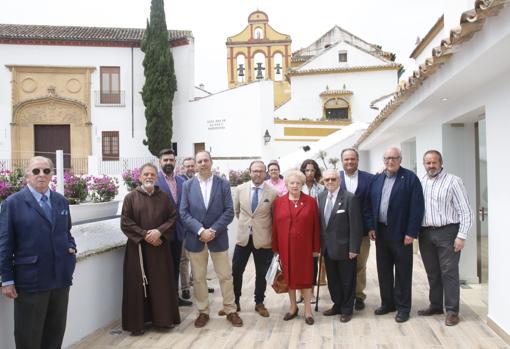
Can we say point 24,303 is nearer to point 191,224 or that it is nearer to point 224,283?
point 191,224

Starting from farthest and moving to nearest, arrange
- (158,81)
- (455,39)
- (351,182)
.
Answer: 1. (158,81)
2. (351,182)
3. (455,39)

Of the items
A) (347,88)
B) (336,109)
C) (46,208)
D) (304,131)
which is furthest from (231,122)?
(46,208)

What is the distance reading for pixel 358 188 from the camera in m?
5.63

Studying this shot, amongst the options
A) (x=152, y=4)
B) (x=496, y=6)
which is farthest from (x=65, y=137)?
(x=496, y=6)

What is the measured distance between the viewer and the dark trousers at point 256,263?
5512 mm

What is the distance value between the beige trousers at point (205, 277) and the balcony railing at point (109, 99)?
22.5 meters

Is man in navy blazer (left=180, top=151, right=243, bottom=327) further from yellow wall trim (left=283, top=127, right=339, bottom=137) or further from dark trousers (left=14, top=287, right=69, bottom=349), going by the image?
yellow wall trim (left=283, top=127, right=339, bottom=137)

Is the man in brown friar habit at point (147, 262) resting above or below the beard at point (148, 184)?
below

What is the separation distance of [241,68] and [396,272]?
40961mm

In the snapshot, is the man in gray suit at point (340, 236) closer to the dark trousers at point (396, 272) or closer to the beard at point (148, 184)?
the dark trousers at point (396, 272)

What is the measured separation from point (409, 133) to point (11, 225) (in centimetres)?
→ 740

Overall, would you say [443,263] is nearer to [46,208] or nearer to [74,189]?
[46,208]

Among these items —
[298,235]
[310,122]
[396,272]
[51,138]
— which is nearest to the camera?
[298,235]

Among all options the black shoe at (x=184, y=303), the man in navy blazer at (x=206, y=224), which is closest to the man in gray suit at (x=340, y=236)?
the man in navy blazer at (x=206, y=224)
